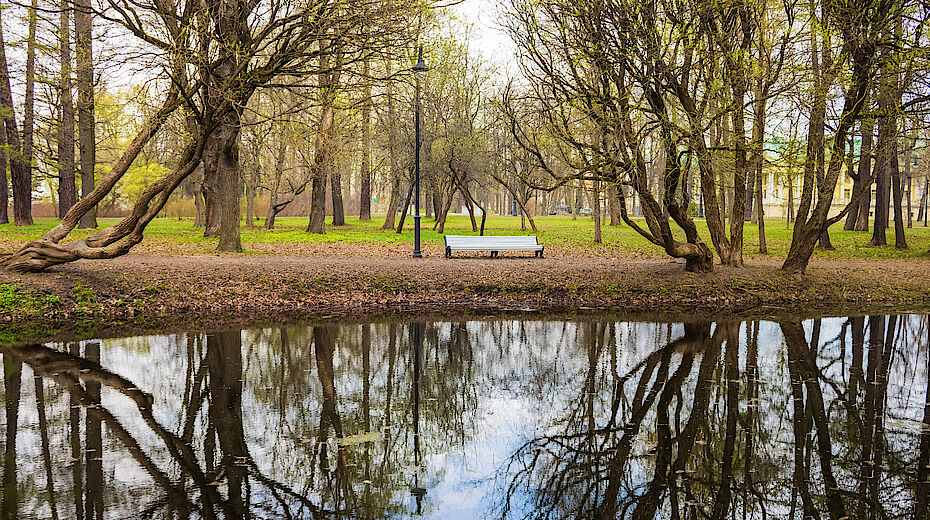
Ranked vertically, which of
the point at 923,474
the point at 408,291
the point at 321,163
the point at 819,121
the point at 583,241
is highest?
the point at 321,163

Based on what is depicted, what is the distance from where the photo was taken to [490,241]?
64.1ft

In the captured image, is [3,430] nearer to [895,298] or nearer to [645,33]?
[645,33]

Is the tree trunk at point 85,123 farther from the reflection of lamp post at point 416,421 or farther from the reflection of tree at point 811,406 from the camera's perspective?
the reflection of tree at point 811,406

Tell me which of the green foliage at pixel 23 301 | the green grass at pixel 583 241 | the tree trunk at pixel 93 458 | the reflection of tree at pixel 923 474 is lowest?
the reflection of tree at pixel 923 474

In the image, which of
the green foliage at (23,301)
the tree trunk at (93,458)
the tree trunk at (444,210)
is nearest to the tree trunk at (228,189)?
the green foliage at (23,301)

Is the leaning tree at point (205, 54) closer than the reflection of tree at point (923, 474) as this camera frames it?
No

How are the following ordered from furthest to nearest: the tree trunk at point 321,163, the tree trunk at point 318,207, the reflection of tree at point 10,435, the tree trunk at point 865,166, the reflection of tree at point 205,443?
the tree trunk at point 318,207
the tree trunk at point 321,163
the tree trunk at point 865,166
the reflection of tree at point 205,443
the reflection of tree at point 10,435

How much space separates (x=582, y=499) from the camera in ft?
15.8

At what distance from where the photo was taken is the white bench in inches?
755

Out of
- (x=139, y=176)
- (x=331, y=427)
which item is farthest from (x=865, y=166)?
(x=139, y=176)

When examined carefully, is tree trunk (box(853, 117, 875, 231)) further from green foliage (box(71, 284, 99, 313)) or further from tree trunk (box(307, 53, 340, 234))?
tree trunk (box(307, 53, 340, 234))

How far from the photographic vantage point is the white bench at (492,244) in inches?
755

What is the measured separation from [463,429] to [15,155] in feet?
86.1

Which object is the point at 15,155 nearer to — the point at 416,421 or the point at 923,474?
the point at 416,421
